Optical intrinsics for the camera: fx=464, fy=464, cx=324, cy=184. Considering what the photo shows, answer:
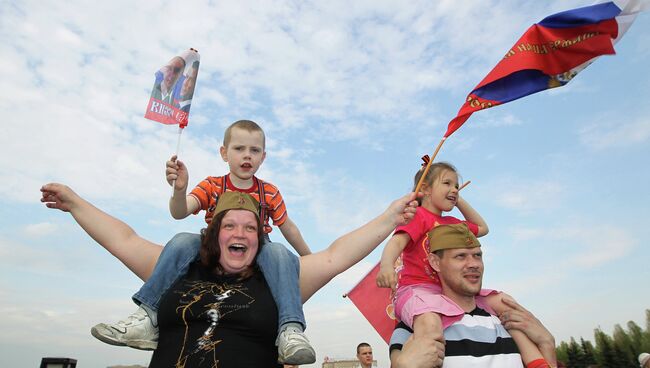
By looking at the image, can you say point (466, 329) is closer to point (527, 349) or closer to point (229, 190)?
point (527, 349)

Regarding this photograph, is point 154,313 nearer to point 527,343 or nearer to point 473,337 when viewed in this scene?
point 473,337

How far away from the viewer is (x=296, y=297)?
10.7 ft

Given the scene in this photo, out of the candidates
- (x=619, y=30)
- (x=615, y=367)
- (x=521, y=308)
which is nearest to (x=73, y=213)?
(x=521, y=308)

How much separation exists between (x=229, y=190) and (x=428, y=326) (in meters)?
2.42

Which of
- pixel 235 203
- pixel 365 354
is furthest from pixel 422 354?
pixel 365 354

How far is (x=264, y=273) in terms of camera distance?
3.42 m

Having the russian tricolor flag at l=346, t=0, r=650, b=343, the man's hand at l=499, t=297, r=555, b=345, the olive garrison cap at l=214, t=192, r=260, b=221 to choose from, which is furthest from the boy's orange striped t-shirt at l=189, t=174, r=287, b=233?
the man's hand at l=499, t=297, r=555, b=345

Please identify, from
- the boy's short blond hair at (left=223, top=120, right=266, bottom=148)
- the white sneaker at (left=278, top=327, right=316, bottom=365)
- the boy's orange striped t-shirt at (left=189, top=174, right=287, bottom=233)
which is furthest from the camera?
the boy's short blond hair at (left=223, top=120, right=266, bottom=148)

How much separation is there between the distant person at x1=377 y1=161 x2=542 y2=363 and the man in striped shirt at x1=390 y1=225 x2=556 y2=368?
0.07 m

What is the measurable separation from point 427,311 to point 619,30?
3693 millimetres

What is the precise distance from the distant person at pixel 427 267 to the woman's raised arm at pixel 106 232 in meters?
1.89

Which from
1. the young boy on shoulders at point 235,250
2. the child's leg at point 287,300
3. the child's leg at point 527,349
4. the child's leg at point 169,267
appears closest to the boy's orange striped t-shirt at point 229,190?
the young boy on shoulders at point 235,250

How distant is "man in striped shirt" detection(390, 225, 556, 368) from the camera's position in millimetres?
3453

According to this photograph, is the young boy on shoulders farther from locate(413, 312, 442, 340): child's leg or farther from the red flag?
locate(413, 312, 442, 340): child's leg
